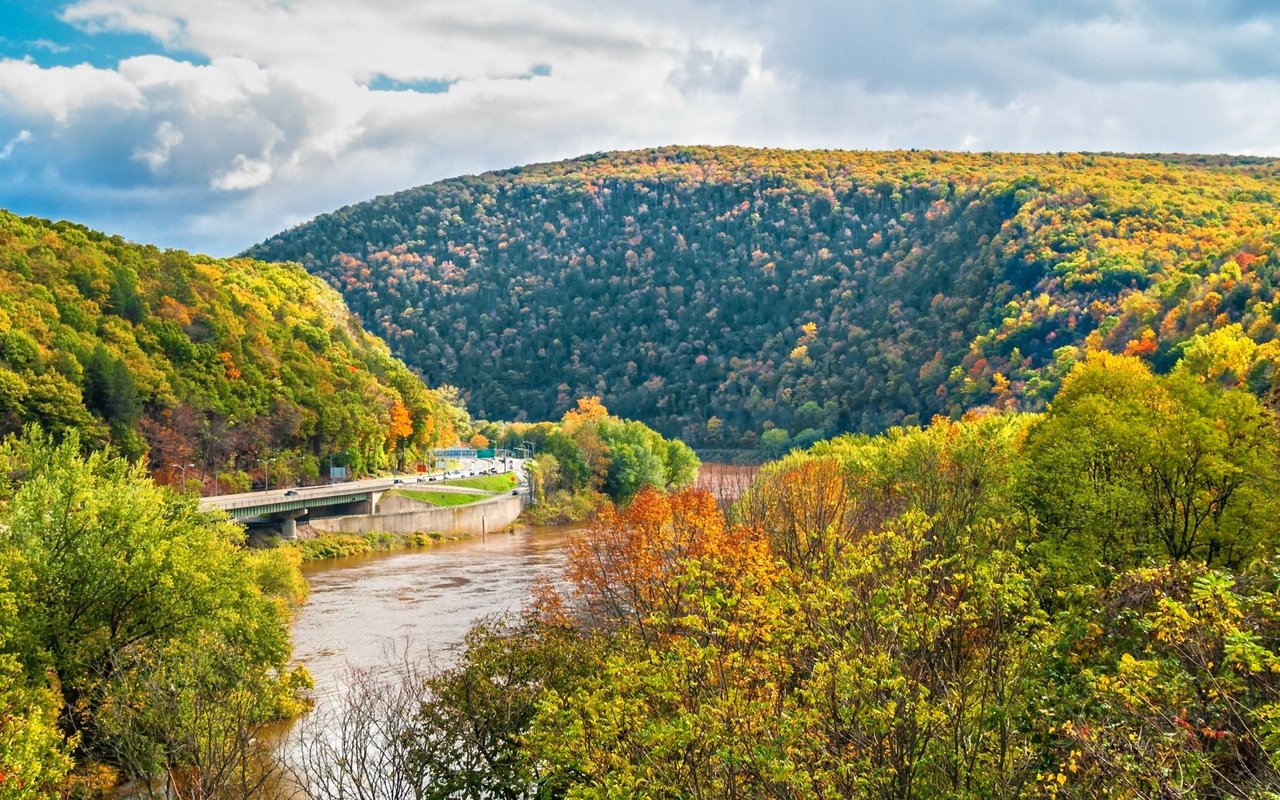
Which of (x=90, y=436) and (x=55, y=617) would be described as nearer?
(x=55, y=617)

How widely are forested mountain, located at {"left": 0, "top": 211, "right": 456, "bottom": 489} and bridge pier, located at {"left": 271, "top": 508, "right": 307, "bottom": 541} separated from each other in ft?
31.4

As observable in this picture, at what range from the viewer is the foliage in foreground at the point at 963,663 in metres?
14.8

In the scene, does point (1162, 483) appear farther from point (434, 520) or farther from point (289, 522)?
point (434, 520)

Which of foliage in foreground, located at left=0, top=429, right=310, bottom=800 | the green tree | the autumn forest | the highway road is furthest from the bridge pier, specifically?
the green tree

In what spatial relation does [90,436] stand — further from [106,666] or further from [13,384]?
[106,666]

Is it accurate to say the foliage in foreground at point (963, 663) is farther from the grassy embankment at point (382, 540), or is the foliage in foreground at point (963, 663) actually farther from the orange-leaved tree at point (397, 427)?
the orange-leaved tree at point (397, 427)

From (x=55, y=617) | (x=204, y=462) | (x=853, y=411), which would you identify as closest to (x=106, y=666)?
(x=55, y=617)

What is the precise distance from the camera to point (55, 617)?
102 ft

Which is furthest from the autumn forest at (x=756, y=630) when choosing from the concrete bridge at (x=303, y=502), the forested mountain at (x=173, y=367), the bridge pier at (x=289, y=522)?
the concrete bridge at (x=303, y=502)

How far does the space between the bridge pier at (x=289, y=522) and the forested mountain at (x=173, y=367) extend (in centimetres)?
958

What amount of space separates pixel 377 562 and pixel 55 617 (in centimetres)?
5438

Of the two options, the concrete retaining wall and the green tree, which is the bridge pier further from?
the green tree

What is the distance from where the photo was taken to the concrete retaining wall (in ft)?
314

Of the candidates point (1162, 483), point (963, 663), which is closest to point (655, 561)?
point (963, 663)
